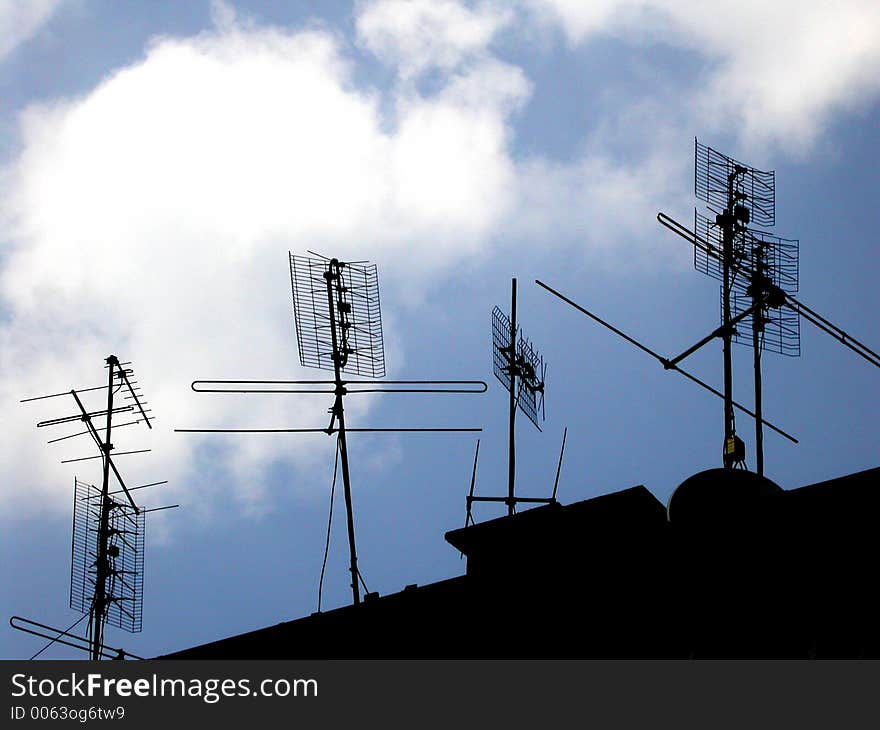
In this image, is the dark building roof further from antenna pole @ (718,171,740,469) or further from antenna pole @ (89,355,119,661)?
antenna pole @ (89,355,119,661)

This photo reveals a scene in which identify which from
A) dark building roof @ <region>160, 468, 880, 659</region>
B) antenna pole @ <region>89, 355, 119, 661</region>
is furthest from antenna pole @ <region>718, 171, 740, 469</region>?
antenna pole @ <region>89, 355, 119, 661</region>

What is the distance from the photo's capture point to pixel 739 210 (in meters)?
16.1

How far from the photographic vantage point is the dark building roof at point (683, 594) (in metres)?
9.29

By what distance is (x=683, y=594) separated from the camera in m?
9.88

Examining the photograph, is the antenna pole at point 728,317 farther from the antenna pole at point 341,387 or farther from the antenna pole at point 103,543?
the antenna pole at point 103,543

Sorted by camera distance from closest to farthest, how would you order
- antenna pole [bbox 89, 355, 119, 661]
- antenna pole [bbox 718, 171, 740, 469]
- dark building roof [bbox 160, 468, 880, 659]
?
1. dark building roof [bbox 160, 468, 880, 659]
2. antenna pole [bbox 718, 171, 740, 469]
3. antenna pole [bbox 89, 355, 119, 661]

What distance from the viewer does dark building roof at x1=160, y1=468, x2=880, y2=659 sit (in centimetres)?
929

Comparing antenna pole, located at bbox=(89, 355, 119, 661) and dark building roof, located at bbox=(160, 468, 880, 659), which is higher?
antenna pole, located at bbox=(89, 355, 119, 661)

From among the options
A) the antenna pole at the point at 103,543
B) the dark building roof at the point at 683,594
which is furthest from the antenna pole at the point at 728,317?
the antenna pole at the point at 103,543

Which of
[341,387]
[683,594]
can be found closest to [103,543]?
[341,387]
